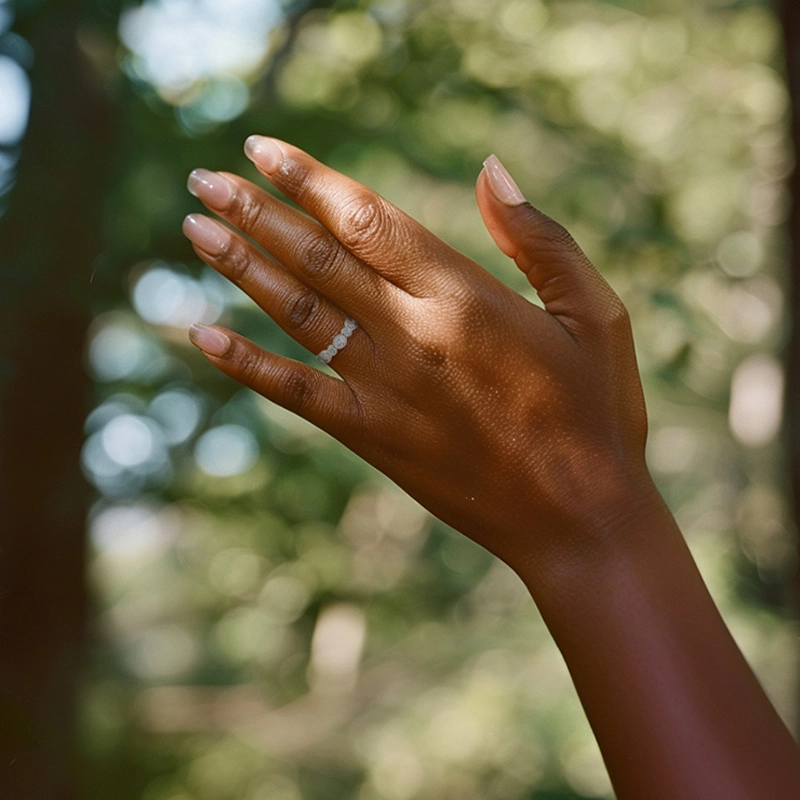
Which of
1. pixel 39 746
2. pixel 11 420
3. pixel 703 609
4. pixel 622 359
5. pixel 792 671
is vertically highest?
pixel 622 359

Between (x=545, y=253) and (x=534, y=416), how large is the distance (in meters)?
0.14

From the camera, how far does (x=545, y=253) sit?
0.70 meters

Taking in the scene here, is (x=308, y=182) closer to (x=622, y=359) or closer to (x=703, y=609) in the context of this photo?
(x=622, y=359)

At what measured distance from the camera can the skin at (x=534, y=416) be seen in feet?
2.19

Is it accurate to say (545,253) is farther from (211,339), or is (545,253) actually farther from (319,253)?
(211,339)

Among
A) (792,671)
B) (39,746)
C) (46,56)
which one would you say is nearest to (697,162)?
(792,671)

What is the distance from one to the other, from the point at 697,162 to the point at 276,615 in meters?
2.05

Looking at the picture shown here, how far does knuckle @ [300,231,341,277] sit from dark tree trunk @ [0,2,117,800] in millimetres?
1346

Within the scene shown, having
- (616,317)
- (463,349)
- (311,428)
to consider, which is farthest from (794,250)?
(311,428)

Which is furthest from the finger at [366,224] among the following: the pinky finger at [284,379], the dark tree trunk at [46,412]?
the dark tree trunk at [46,412]

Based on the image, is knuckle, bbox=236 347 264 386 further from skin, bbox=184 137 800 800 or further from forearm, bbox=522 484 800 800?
forearm, bbox=522 484 800 800

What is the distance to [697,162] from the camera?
2576 millimetres

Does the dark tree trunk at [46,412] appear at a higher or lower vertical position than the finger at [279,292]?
lower

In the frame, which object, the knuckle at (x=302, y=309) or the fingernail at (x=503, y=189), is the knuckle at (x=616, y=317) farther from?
the knuckle at (x=302, y=309)
